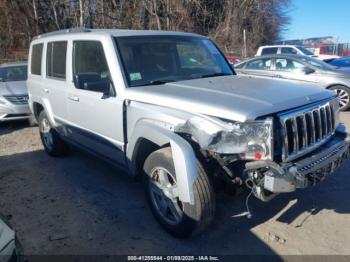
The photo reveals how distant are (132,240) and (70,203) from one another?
3.95 feet

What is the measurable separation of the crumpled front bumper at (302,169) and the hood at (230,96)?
457 mm

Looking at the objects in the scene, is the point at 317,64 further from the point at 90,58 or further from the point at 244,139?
the point at 244,139

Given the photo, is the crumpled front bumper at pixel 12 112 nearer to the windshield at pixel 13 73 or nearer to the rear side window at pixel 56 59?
the windshield at pixel 13 73

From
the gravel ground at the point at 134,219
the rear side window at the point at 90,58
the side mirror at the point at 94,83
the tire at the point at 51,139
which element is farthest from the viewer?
the tire at the point at 51,139

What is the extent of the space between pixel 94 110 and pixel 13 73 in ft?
21.5

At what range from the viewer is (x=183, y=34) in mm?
4758

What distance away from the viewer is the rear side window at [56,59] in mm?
4961

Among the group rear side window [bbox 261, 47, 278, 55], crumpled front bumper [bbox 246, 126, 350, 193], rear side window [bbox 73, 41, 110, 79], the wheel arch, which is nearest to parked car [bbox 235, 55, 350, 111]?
crumpled front bumper [bbox 246, 126, 350, 193]

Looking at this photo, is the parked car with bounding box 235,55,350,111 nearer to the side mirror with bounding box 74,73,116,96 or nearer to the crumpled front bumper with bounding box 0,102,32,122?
the crumpled front bumper with bounding box 0,102,32,122

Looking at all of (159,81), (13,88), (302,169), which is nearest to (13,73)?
(13,88)

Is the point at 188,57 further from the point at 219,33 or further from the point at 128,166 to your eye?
the point at 219,33

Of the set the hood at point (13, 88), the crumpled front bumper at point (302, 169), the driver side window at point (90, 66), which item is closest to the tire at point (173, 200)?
the crumpled front bumper at point (302, 169)

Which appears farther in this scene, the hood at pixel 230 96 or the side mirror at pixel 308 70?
the side mirror at pixel 308 70

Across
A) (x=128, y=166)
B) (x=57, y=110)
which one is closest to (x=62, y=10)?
(x=57, y=110)
